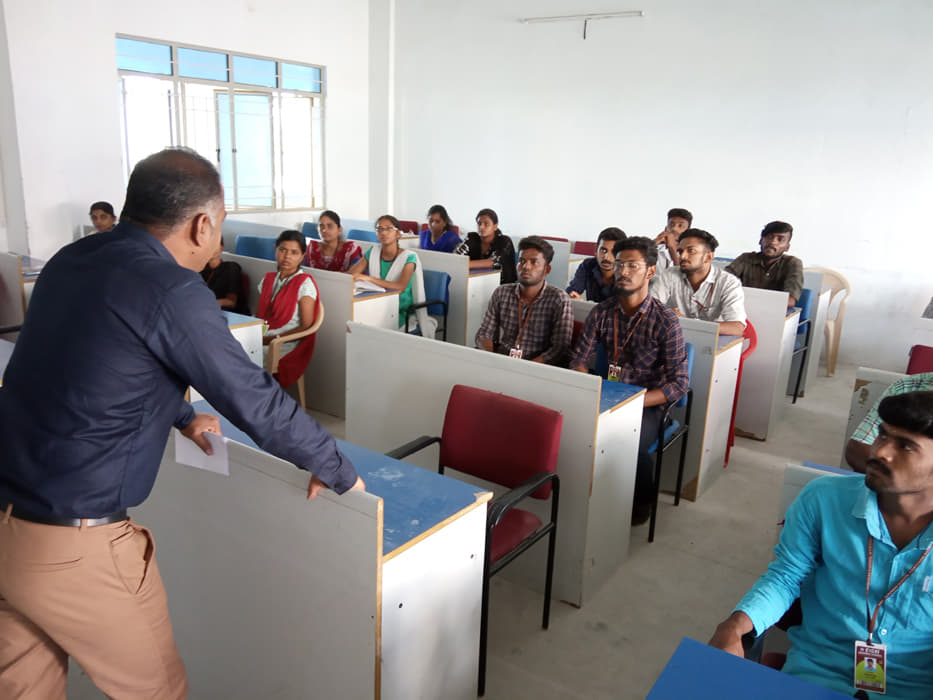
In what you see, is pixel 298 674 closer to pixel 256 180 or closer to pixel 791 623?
pixel 791 623

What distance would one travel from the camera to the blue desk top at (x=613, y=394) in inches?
95.5

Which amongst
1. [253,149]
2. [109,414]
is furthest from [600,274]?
[253,149]

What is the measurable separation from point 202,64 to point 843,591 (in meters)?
7.56

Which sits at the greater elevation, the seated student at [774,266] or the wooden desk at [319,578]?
the seated student at [774,266]

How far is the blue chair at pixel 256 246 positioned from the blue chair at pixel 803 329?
12.6 feet

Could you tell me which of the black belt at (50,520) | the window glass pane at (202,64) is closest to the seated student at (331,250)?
the window glass pane at (202,64)

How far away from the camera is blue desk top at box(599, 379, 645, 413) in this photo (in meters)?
2.43

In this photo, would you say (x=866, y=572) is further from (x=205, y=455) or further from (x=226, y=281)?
(x=226, y=281)

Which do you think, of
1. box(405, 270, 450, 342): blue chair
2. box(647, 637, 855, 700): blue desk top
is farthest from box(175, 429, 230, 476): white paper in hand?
box(405, 270, 450, 342): blue chair

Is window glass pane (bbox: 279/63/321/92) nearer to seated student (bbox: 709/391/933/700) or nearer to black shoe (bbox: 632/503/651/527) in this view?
black shoe (bbox: 632/503/651/527)

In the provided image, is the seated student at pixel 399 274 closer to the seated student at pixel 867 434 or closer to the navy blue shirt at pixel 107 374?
the seated student at pixel 867 434

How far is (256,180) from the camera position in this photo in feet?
26.9

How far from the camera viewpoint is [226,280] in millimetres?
4496

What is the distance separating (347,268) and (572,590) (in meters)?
3.15
